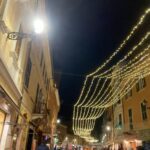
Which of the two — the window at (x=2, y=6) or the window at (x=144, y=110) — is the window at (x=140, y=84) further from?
the window at (x=2, y=6)

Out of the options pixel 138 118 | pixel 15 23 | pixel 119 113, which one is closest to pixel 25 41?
pixel 15 23

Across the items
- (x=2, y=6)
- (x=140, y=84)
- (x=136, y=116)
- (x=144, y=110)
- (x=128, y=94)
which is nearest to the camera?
(x=2, y=6)

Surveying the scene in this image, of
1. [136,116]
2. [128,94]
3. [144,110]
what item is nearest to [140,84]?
[144,110]

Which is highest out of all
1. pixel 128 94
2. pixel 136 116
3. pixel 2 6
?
pixel 128 94

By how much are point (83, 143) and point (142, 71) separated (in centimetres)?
7015

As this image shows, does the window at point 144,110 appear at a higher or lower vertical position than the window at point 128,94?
lower

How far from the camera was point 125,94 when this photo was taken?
24.4 m

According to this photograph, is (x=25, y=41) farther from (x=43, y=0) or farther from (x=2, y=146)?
(x=2, y=146)

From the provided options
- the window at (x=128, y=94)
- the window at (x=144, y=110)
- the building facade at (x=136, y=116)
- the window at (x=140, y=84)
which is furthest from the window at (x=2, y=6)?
the window at (x=128, y=94)

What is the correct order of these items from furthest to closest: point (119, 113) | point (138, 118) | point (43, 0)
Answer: point (119, 113) < point (138, 118) < point (43, 0)

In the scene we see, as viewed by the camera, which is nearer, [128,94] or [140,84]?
[140,84]

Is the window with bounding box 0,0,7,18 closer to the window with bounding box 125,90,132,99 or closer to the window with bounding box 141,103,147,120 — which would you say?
the window with bounding box 141,103,147,120

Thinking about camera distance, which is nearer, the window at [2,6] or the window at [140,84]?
the window at [2,6]

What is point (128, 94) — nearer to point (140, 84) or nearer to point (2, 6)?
point (140, 84)
